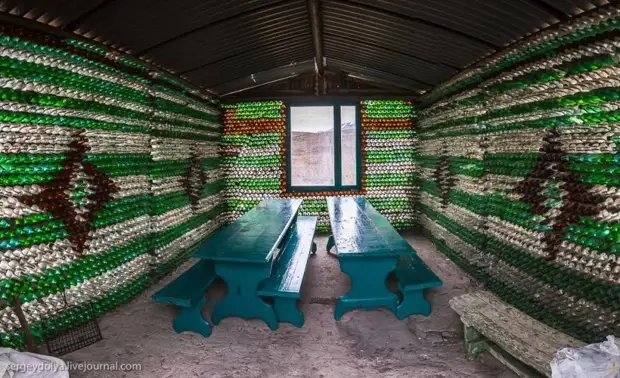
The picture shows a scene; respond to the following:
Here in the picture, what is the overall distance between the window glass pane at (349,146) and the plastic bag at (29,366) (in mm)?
7286

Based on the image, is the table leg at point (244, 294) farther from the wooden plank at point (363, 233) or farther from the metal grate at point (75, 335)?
the metal grate at point (75, 335)

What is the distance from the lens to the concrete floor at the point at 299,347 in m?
3.51

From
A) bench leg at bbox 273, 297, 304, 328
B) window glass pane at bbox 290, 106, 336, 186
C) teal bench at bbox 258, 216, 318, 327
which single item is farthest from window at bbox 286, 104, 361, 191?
bench leg at bbox 273, 297, 304, 328

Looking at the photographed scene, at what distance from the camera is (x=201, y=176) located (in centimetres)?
786

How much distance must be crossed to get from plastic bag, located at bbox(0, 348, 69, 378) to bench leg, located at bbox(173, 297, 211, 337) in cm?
130

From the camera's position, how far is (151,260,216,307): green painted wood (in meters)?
3.99

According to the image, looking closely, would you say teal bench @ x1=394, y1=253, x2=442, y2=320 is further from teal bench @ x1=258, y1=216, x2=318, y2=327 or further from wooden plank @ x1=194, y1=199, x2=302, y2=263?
wooden plank @ x1=194, y1=199, x2=302, y2=263

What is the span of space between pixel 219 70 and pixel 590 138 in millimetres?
5526

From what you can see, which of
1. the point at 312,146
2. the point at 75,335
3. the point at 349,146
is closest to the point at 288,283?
the point at 75,335

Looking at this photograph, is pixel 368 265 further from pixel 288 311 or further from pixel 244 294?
pixel 244 294

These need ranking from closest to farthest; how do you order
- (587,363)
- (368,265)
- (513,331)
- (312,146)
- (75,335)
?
(587,363) < (513,331) < (75,335) < (368,265) < (312,146)

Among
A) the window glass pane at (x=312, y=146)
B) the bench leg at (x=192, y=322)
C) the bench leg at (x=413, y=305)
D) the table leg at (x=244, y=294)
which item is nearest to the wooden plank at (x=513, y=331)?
the bench leg at (x=413, y=305)

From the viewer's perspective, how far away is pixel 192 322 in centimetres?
424

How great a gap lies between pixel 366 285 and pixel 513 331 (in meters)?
1.72
